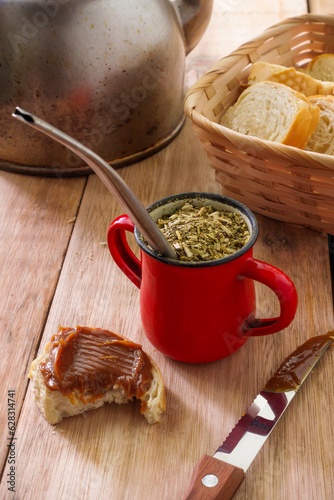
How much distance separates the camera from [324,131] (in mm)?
978

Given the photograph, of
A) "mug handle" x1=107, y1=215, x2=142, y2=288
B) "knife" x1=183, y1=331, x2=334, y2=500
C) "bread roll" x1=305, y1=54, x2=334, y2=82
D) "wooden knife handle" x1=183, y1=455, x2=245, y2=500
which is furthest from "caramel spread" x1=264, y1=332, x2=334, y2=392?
"bread roll" x1=305, y1=54, x2=334, y2=82

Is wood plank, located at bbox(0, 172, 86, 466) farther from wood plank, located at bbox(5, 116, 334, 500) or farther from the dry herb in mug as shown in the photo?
the dry herb in mug

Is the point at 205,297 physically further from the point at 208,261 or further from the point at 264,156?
the point at 264,156

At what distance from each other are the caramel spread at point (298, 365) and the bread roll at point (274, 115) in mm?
355

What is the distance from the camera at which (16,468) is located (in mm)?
638

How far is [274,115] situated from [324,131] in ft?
0.34

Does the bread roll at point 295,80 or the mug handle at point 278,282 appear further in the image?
the bread roll at point 295,80

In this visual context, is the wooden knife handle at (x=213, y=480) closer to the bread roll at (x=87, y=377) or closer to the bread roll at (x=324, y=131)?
the bread roll at (x=87, y=377)

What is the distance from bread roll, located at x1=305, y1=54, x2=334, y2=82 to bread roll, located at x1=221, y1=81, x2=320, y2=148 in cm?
24

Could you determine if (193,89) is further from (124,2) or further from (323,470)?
(323,470)

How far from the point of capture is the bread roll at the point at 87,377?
674mm

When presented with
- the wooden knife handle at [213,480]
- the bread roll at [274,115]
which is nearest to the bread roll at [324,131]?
the bread roll at [274,115]

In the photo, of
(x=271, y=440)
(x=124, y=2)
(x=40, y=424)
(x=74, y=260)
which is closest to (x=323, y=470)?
(x=271, y=440)

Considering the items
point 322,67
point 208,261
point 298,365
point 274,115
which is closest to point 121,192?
point 208,261
